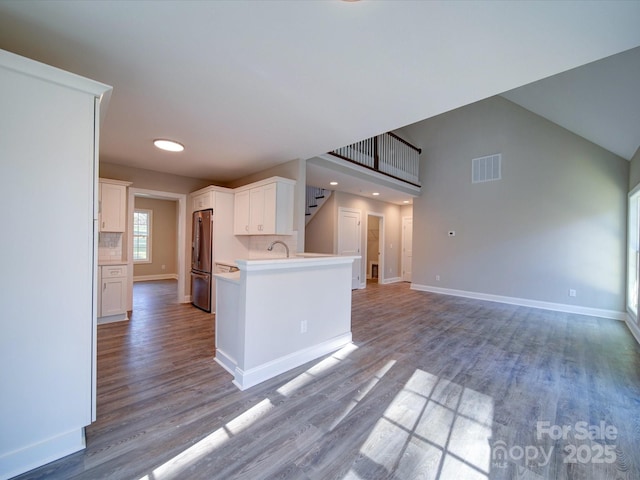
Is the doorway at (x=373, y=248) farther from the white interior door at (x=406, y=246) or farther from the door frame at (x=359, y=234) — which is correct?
the door frame at (x=359, y=234)

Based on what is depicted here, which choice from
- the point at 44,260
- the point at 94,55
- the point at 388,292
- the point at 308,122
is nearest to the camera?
the point at 44,260

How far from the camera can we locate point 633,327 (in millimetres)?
3805

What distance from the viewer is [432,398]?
218 centimetres

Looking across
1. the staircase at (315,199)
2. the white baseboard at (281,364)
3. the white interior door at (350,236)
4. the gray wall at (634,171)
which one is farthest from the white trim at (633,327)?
the staircase at (315,199)

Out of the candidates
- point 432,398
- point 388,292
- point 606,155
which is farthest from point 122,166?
point 606,155

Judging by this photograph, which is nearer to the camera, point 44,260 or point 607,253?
point 44,260

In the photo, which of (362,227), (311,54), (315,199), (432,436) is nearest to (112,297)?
(311,54)

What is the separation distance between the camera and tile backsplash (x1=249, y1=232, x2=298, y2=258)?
440 centimetres

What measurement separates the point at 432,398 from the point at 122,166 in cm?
575

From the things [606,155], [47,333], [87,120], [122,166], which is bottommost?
[47,333]

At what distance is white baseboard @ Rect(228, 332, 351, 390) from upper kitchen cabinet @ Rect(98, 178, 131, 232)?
3229 mm

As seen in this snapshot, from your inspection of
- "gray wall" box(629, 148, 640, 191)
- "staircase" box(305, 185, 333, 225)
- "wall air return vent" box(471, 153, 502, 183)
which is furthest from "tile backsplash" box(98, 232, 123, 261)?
"gray wall" box(629, 148, 640, 191)

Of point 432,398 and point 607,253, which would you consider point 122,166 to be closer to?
point 432,398

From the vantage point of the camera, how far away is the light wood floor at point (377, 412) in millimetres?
1510
